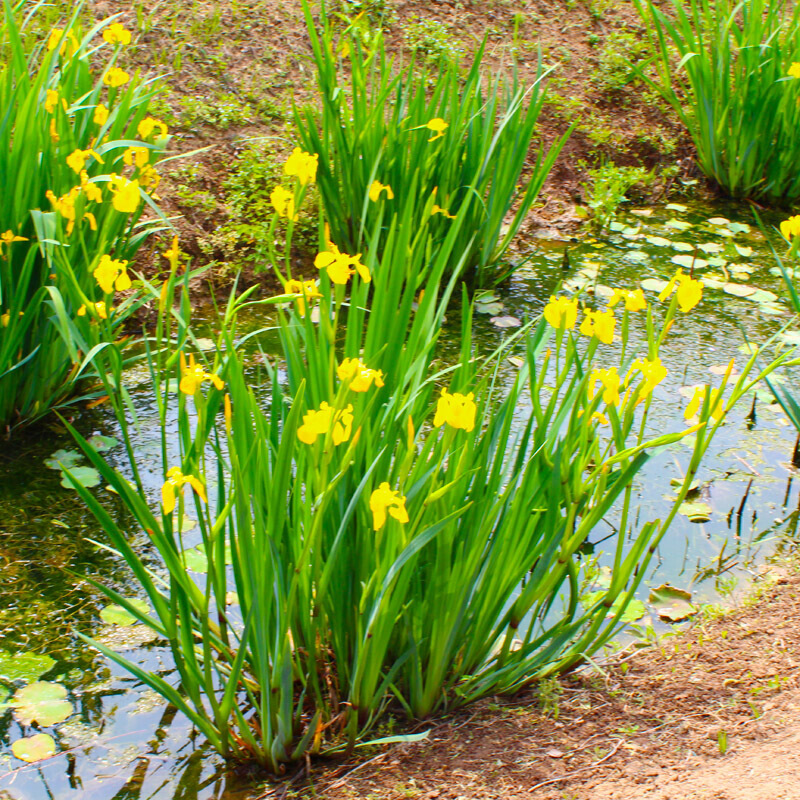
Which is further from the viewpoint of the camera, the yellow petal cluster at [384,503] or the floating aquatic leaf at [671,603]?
the floating aquatic leaf at [671,603]

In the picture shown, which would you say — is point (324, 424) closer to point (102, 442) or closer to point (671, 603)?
point (671, 603)

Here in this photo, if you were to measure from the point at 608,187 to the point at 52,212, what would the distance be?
8.89ft

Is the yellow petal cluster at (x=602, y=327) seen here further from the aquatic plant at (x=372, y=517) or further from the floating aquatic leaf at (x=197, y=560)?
the floating aquatic leaf at (x=197, y=560)

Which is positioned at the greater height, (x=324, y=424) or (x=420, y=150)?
(x=420, y=150)

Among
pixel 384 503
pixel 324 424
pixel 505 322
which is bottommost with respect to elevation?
pixel 505 322

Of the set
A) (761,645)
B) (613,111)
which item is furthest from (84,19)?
(761,645)

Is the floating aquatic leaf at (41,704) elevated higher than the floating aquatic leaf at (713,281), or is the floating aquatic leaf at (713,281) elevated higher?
the floating aquatic leaf at (713,281)

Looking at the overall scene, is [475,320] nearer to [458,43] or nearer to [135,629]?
[135,629]

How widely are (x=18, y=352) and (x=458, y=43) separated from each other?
10.1ft

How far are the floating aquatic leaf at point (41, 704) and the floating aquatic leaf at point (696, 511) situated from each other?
1.52 meters

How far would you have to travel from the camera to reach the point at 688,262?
3.34m

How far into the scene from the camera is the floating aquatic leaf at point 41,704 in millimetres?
1414

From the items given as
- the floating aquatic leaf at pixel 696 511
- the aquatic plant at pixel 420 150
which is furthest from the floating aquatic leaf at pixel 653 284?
the floating aquatic leaf at pixel 696 511

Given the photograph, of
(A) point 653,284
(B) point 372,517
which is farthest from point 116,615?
(A) point 653,284
